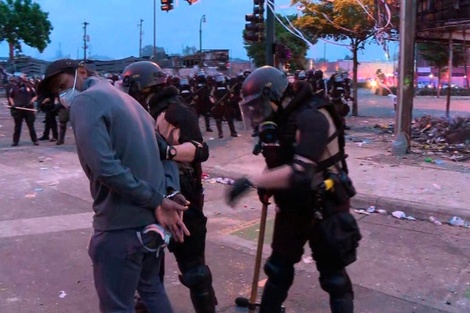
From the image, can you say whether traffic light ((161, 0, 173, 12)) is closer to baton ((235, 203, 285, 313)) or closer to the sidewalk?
the sidewalk

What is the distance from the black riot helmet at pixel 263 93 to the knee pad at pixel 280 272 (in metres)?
0.94

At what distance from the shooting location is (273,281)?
141 inches

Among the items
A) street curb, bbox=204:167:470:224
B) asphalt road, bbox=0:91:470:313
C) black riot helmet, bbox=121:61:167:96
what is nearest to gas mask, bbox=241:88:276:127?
black riot helmet, bbox=121:61:167:96

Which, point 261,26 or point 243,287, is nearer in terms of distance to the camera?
point 243,287

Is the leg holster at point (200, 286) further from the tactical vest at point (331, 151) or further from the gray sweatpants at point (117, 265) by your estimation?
the tactical vest at point (331, 151)

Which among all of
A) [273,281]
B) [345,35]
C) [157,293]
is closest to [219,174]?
[273,281]

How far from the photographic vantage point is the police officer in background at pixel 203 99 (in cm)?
1576

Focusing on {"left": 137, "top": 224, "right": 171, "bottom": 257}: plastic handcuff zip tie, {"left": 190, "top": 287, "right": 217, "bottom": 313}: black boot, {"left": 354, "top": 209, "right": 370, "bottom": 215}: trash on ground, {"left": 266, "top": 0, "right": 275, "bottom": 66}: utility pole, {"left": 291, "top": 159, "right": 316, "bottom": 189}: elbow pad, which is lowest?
{"left": 354, "top": 209, "right": 370, "bottom": 215}: trash on ground

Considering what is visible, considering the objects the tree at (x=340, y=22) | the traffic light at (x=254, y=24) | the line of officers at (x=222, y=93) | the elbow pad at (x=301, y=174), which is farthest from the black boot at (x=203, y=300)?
the tree at (x=340, y=22)

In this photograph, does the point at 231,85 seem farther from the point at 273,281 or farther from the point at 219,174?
the point at 273,281

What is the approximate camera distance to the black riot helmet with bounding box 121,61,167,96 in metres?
3.75

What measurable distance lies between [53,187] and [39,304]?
4.90m

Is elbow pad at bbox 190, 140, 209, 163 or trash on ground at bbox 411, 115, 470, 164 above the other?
elbow pad at bbox 190, 140, 209, 163

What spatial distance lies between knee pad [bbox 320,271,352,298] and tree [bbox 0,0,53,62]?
1908 inches
